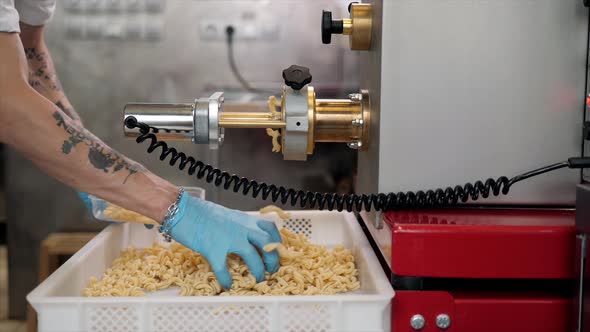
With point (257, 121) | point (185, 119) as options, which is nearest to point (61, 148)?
point (185, 119)

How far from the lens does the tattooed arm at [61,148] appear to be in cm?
99

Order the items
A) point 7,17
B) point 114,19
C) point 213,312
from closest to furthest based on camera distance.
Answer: point 213,312, point 7,17, point 114,19

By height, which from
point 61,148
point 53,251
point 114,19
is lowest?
point 53,251

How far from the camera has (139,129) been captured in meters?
1.06

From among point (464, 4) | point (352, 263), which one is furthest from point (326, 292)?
point (464, 4)

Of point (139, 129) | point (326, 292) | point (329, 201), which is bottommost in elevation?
point (326, 292)

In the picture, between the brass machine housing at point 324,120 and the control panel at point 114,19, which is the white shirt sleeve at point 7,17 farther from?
the control panel at point 114,19

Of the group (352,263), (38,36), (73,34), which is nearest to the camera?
(352,263)

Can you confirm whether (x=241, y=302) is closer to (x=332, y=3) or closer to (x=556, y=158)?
(x=556, y=158)

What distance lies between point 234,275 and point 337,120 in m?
0.32

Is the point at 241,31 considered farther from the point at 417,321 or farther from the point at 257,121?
the point at 417,321

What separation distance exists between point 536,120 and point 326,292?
0.45m

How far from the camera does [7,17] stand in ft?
3.28

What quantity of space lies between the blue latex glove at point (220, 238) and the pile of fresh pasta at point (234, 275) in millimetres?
24
